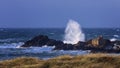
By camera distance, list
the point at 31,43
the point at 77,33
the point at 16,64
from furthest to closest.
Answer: the point at 77,33 < the point at 31,43 < the point at 16,64

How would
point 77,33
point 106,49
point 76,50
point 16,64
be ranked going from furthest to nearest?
point 77,33
point 76,50
point 106,49
point 16,64

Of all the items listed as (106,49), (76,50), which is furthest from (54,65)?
(76,50)

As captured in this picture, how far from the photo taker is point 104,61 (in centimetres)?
1875

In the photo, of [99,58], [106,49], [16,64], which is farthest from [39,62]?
[106,49]

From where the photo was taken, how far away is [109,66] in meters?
18.1

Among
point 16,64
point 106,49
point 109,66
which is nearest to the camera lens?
point 109,66

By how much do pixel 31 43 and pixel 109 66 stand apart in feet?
210

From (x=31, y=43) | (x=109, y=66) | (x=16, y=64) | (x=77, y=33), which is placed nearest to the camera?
(x=109, y=66)

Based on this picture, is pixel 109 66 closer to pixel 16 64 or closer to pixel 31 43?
pixel 16 64

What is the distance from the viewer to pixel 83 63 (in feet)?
60.9

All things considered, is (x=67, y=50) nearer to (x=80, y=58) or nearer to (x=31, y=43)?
(x=31, y=43)

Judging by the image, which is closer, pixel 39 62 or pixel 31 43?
pixel 39 62

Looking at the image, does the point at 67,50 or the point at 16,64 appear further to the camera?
the point at 67,50

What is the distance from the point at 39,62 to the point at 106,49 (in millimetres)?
43346
